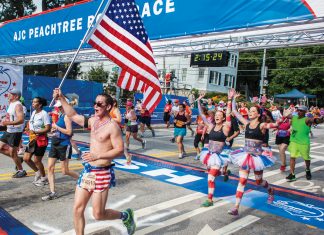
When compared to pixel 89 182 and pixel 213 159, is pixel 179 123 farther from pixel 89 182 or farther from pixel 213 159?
pixel 89 182

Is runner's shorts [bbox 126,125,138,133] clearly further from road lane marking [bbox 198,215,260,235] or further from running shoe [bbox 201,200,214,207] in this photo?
road lane marking [bbox 198,215,260,235]

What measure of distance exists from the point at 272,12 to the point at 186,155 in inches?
213

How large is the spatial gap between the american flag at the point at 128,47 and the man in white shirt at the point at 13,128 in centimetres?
224

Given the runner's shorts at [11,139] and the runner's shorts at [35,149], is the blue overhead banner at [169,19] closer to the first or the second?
the runner's shorts at [35,149]

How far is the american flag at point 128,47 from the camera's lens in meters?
5.98

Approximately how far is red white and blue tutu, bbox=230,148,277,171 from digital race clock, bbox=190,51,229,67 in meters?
6.46

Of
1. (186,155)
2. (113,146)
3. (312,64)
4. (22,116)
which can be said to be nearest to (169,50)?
(186,155)

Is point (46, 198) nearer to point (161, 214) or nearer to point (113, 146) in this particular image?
point (161, 214)

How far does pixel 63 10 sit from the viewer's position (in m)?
14.2

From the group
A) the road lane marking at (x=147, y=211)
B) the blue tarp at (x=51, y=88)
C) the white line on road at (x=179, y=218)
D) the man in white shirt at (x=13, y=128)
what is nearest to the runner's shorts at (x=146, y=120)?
the blue tarp at (x=51, y=88)

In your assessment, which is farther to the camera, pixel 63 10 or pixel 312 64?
pixel 312 64

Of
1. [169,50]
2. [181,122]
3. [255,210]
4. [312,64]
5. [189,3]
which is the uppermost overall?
[312,64]

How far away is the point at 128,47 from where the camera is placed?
6285 mm

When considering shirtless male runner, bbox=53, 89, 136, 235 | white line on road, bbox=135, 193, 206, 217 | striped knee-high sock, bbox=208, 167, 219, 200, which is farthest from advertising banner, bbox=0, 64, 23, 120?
shirtless male runner, bbox=53, 89, 136, 235
